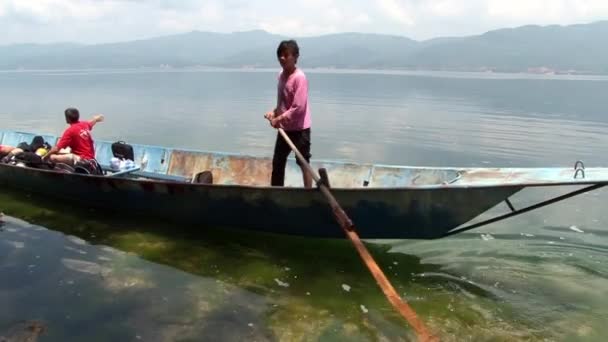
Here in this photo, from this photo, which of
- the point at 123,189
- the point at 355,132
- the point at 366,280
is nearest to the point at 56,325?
the point at 123,189

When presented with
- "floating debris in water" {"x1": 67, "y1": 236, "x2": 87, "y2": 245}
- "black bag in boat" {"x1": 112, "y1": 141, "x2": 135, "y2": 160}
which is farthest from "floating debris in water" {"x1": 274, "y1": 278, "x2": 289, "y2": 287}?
"black bag in boat" {"x1": 112, "y1": 141, "x2": 135, "y2": 160}

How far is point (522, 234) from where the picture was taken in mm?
7414

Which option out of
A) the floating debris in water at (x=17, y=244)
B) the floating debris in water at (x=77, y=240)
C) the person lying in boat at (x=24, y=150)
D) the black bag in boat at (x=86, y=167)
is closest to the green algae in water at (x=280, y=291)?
the floating debris in water at (x=77, y=240)

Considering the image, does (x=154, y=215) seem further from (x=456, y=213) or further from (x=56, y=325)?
(x=456, y=213)

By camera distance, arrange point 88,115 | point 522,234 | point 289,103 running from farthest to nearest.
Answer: point 88,115 < point 522,234 < point 289,103

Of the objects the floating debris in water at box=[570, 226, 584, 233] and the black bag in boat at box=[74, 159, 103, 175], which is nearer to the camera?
the floating debris in water at box=[570, 226, 584, 233]

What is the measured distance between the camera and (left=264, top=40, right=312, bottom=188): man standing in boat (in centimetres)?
617

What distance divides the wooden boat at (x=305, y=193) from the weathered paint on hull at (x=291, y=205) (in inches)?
0.5

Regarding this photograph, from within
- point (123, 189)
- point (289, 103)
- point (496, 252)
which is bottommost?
point (496, 252)

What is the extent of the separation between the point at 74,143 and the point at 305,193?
5034 mm

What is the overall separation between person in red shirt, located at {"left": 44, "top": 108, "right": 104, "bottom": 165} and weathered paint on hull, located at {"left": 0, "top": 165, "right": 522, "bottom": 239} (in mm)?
382

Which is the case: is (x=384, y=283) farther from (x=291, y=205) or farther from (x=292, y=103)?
(x=292, y=103)

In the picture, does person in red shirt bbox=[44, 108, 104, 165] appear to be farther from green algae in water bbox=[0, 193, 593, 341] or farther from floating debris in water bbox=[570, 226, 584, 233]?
floating debris in water bbox=[570, 226, 584, 233]

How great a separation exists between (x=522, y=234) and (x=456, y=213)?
2.49m
